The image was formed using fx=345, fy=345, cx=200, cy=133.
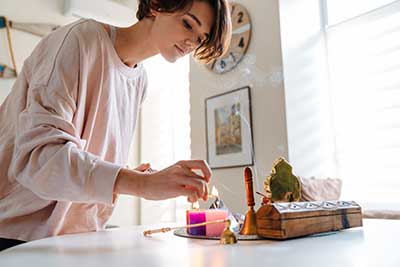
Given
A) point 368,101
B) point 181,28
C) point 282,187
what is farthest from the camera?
point 368,101

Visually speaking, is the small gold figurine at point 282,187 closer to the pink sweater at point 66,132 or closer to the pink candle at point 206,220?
the pink candle at point 206,220

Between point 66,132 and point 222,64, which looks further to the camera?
point 222,64

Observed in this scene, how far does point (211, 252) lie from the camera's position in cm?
49

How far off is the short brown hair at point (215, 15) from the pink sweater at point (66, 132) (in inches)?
6.2

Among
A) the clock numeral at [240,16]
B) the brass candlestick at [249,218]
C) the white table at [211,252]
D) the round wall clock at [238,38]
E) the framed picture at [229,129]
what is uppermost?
the clock numeral at [240,16]

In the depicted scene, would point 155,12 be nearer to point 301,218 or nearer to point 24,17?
point 301,218

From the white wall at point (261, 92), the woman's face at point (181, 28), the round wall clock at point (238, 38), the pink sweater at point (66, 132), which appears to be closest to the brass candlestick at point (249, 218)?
the pink sweater at point (66, 132)

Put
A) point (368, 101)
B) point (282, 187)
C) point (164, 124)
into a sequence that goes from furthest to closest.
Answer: point (164, 124)
point (368, 101)
point (282, 187)

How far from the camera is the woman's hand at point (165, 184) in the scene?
57 cm

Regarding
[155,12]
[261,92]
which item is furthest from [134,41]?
[261,92]

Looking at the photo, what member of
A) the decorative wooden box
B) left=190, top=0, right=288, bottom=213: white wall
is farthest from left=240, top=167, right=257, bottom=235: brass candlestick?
left=190, top=0, right=288, bottom=213: white wall

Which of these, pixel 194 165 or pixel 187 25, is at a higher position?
pixel 187 25

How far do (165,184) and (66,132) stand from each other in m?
0.21

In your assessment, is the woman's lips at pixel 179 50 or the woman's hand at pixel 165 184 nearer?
the woman's hand at pixel 165 184
